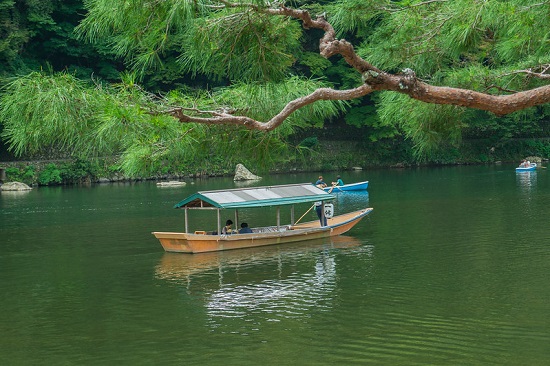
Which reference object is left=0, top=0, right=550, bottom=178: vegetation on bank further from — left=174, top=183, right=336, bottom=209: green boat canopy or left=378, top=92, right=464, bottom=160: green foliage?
left=174, top=183, right=336, bottom=209: green boat canopy

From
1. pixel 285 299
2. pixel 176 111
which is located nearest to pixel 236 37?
pixel 176 111

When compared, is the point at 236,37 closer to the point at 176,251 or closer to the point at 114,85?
the point at 114,85

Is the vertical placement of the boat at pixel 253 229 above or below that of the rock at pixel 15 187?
below

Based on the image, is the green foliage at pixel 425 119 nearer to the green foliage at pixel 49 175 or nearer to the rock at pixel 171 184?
the rock at pixel 171 184

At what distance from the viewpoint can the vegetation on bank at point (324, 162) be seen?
43.8 metres

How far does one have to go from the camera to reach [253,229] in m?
21.9

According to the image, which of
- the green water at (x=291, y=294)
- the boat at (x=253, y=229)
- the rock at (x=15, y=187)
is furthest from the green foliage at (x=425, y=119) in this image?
the rock at (x=15, y=187)

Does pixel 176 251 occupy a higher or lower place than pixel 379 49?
lower

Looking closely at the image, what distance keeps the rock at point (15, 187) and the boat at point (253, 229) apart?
890 inches

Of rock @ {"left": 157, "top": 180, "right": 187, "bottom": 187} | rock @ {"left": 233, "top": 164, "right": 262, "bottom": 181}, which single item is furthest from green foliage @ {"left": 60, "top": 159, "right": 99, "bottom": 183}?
rock @ {"left": 233, "top": 164, "right": 262, "bottom": 181}

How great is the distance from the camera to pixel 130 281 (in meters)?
16.8

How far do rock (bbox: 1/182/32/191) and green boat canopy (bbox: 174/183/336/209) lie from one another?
22.0 meters

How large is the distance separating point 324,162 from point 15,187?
1884 cm

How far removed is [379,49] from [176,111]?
9.21 feet
